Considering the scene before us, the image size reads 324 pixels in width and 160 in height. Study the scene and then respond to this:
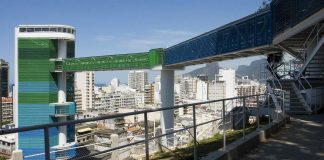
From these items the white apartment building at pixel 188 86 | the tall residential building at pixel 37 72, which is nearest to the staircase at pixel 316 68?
the tall residential building at pixel 37 72

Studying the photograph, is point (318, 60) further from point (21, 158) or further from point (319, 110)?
point (21, 158)

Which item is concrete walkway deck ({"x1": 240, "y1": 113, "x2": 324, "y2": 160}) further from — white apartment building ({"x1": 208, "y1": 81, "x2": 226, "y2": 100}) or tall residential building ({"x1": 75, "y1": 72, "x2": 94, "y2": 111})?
tall residential building ({"x1": 75, "y1": 72, "x2": 94, "y2": 111})

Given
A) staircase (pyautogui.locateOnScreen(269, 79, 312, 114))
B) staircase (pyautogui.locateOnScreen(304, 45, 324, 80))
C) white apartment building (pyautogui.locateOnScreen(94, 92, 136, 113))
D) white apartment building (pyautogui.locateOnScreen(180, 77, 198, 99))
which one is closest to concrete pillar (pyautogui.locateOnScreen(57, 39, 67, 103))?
staircase (pyautogui.locateOnScreen(304, 45, 324, 80))

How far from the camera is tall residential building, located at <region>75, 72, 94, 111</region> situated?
12962 centimetres

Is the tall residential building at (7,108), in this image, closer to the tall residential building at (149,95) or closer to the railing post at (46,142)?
the tall residential building at (149,95)

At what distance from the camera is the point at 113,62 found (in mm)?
28125

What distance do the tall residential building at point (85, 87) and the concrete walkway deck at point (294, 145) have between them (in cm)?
12327

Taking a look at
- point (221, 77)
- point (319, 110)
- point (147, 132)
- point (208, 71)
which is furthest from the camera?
point (208, 71)

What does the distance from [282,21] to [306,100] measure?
10.1ft

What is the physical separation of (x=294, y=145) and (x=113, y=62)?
22147 mm

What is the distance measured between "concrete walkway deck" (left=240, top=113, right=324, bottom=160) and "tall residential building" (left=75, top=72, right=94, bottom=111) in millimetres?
123271

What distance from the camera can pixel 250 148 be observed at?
6562 mm

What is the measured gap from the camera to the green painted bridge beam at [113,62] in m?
24.9

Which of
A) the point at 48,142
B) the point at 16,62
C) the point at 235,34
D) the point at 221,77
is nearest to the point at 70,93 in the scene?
the point at 16,62
